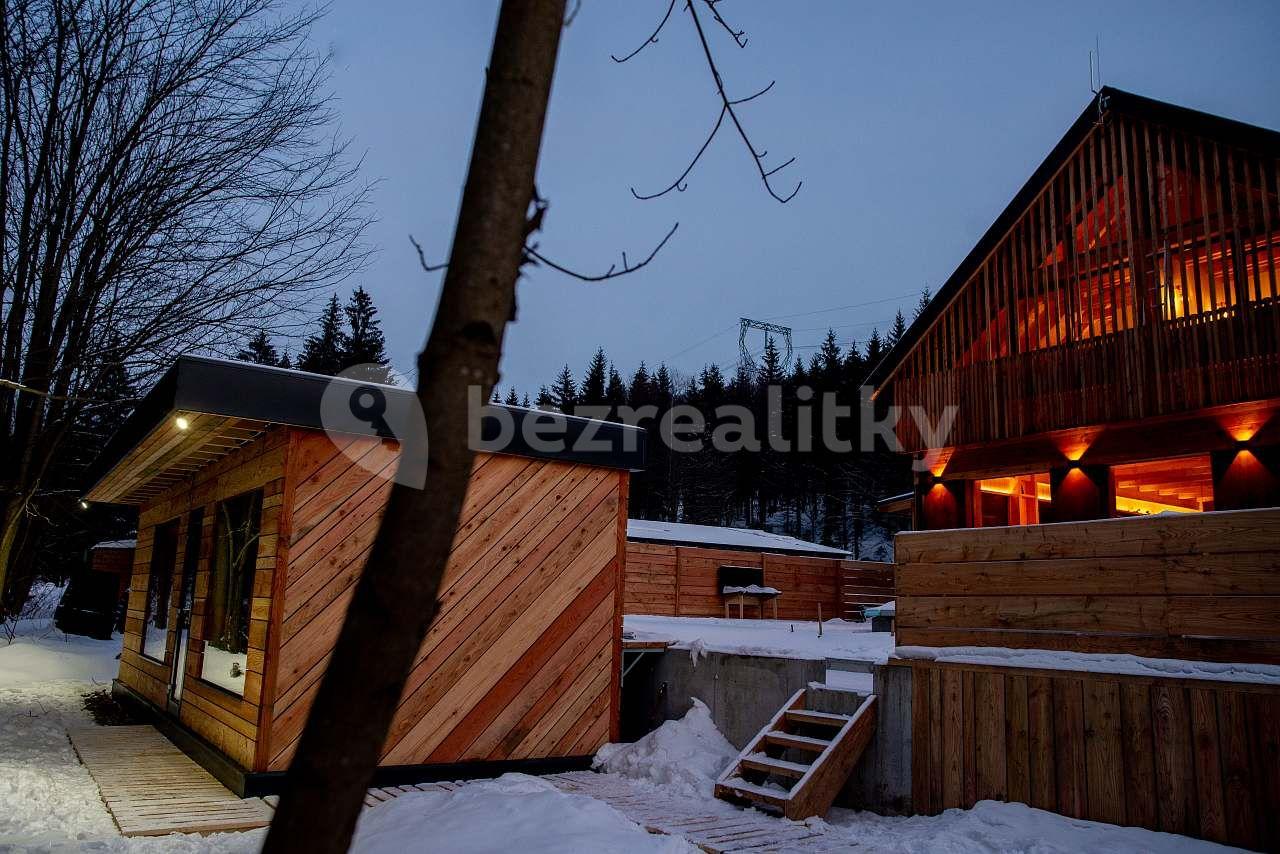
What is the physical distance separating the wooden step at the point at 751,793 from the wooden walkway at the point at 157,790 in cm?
325

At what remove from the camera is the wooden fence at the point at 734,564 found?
723 inches

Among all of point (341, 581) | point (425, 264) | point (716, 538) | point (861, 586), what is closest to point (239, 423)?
point (341, 581)

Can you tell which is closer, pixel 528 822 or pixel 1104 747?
pixel 528 822

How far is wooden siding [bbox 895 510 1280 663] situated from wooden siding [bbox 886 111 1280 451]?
6599 millimetres

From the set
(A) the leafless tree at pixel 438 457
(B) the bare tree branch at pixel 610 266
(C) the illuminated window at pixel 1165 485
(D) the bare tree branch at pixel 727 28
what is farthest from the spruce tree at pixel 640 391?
(A) the leafless tree at pixel 438 457

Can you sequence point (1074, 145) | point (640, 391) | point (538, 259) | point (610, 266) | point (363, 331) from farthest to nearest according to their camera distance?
point (640, 391) < point (363, 331) < point (1074, 145) < point (610, 266) < point (538, 259)

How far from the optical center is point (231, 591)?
6941 millimetres

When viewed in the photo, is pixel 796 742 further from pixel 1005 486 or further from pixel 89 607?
pixel 89 607

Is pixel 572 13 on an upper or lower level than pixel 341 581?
upper

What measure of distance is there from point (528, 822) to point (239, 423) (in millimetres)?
3677

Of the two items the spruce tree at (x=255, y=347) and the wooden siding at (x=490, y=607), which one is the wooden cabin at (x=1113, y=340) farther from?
the spruce tree at (x=255, y=347)

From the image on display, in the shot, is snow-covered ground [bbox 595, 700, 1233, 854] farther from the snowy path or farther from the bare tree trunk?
the bare tree trunk

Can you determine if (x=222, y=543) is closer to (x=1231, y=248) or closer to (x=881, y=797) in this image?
(x=881, y=797)

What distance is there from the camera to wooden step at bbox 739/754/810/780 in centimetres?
629
